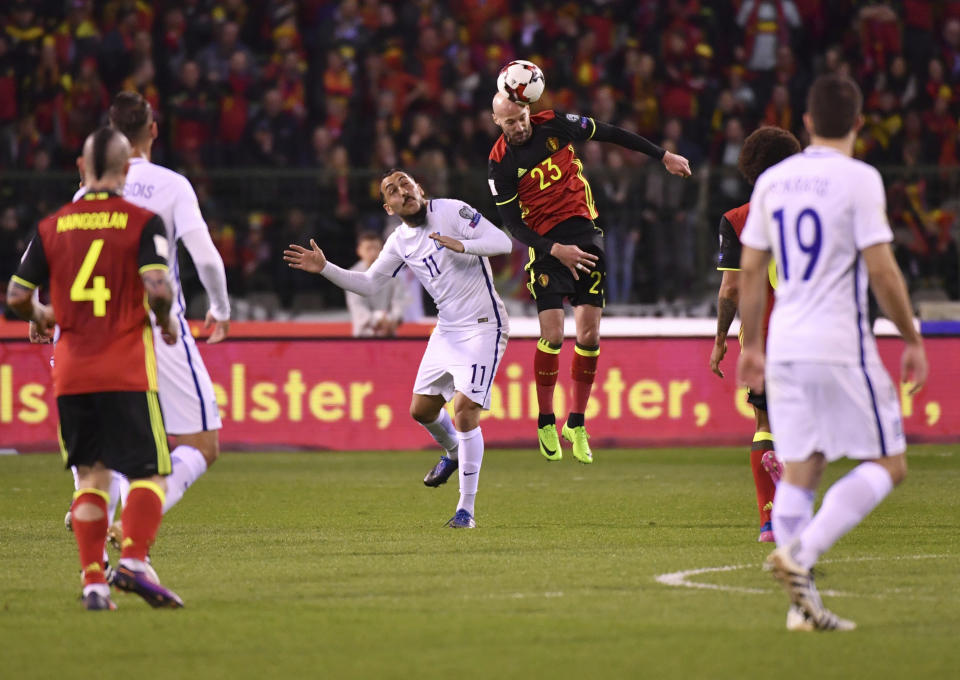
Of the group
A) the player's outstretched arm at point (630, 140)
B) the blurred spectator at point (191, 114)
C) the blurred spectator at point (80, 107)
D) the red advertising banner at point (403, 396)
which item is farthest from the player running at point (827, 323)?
the blurred spectator at point (80, 107)

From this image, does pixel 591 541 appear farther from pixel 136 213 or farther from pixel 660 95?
pixel 660 95

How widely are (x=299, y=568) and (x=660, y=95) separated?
488 inches

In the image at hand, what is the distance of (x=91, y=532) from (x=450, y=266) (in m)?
3.91

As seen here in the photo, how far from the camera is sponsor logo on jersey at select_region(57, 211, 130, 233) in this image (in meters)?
6.16

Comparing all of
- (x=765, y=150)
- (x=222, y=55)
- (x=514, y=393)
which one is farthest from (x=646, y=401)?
(x=765, y=150)

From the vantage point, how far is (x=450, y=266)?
32.2 feet

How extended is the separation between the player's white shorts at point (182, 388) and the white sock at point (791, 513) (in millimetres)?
2407

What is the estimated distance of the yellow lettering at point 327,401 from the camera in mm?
15375

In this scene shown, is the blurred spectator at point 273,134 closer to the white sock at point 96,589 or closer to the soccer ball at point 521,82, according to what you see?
the soccer ball at point 521,82

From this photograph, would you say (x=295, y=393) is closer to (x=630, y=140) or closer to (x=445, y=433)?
(x=445, y=433)

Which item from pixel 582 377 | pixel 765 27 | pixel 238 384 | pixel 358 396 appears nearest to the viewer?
pixel 582 377

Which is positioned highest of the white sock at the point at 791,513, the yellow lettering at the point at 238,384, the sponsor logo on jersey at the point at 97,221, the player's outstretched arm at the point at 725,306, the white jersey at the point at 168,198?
the white jersey at the point at 168,198

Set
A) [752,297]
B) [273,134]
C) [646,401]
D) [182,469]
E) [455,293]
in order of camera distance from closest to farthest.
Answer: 1. [752,297]
2. [182,469]
3. [455,293]
4. [646,401]
5. [273,134]

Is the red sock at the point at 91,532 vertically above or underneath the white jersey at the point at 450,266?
underneath
